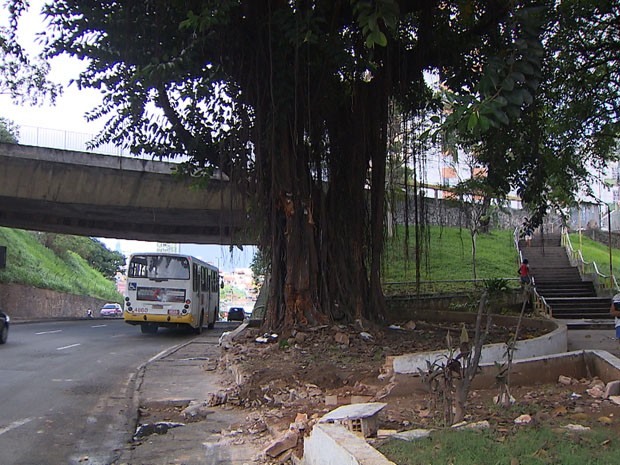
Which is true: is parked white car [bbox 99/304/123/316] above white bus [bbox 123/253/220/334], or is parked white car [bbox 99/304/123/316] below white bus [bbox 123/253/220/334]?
below

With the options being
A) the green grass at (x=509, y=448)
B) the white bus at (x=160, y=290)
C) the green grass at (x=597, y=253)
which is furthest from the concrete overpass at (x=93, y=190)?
the green grass at (x=597, y=253)

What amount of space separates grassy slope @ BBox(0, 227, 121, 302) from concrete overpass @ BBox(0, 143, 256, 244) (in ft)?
36.6

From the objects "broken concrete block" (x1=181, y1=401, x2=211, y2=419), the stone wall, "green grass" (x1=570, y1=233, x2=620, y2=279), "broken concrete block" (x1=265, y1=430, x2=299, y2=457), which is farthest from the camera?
the stone wall

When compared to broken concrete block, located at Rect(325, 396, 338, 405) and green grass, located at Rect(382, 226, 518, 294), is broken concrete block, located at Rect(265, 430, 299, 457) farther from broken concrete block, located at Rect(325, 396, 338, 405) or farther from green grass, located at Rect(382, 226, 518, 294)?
green grass, located at Rect(382, 226, 518, 294)

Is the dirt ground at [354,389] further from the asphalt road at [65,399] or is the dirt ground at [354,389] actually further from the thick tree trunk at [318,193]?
the asphalt road at [65,399]

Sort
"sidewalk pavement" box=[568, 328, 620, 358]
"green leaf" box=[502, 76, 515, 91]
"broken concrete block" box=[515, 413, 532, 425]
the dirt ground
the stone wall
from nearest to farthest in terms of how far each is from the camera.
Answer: "broken concrete block" box=[515, 413, 532, 425], the dirt ground, "green leaf" box=[502, 76, 515, 91], "sidewalk pavement" box=[568, 328, 620, 358], the stone wall

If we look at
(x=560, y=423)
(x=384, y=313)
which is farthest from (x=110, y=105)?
(x=560, y=423)

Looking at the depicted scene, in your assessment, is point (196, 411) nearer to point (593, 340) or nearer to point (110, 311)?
point (593, 340)

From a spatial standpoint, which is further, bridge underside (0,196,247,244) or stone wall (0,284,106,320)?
stone wall (0,284,106,320)

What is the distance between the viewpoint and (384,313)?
12.7 metres

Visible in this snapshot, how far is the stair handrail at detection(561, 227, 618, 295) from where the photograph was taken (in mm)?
20281

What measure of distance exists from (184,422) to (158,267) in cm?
1357

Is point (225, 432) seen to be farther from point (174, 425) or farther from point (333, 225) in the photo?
point (333, 225)

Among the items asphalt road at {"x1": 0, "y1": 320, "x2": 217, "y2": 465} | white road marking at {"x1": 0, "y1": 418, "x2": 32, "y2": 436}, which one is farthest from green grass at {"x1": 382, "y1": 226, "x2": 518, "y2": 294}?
white road marking at {"x1": 0, "y1": 418, "x2": 32, "y2": 436}
